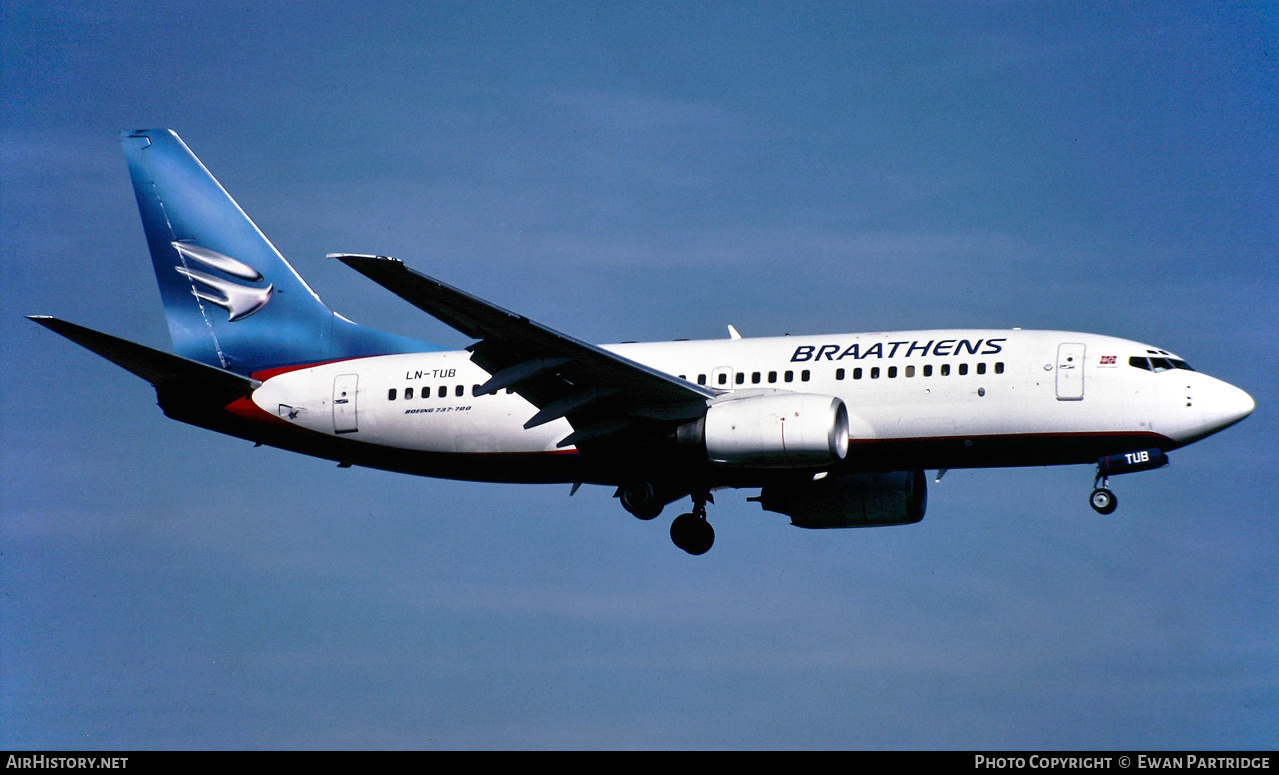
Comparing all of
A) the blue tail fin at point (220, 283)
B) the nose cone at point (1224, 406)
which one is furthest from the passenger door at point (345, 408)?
the nose cone at point (1224, 406)

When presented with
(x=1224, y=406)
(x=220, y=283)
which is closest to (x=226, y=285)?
(x=220, y=283)

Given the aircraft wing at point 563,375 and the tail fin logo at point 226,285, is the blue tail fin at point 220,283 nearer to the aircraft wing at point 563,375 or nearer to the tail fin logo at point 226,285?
the tail fin logo at point 226,285

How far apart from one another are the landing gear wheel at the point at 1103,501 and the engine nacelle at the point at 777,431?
5701 millimetres

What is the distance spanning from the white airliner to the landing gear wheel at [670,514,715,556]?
0.05 m

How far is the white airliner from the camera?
38531 millimetres

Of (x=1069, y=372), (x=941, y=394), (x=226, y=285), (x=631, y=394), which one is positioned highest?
(x=226, y=285)

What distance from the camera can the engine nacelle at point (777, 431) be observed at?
125 ft

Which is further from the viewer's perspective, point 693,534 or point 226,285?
point 226,285

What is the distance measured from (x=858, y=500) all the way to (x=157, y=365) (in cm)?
1741

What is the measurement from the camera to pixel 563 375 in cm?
4034

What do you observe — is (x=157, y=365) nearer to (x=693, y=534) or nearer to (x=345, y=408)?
(x=345, y=408)

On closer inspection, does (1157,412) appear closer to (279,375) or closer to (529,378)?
(529,378)
